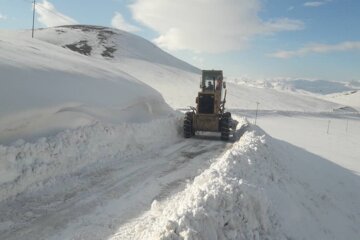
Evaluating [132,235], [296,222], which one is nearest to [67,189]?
[132,235]

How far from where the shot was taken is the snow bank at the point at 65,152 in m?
8.35

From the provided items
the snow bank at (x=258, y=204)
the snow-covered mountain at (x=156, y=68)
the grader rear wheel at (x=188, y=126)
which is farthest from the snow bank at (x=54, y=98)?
the snow-covered mountain at (x=156, y=68)

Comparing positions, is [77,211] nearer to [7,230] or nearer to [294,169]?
[7,230]

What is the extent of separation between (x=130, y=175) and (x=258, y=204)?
418cm

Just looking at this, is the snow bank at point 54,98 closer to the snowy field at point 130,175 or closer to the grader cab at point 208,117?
the snowy field at point 130,175

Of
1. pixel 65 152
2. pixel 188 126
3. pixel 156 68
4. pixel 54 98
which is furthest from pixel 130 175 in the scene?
pixel 156 68

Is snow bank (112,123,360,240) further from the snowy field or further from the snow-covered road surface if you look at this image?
the snow-covered road surface

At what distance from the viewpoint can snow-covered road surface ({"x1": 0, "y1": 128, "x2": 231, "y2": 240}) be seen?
6.80 m

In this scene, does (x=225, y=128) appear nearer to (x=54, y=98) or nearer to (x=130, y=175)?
(x=130, y=175)

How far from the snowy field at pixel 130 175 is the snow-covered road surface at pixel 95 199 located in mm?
25

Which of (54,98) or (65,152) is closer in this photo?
(65,152)

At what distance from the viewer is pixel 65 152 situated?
33.4 ft

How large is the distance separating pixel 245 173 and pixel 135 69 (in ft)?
→ 213

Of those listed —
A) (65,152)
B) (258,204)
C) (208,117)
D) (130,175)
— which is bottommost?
(130,175)
